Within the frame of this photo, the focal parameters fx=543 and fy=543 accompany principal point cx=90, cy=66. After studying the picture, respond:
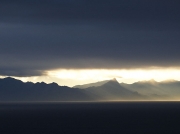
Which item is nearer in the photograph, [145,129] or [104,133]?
[104,133]

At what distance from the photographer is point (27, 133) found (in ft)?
474

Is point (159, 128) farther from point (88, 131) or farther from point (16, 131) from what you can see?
point (16, 131)

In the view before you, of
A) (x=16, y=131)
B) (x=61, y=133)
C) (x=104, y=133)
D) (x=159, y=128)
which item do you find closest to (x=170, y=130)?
(x=159, y=128)

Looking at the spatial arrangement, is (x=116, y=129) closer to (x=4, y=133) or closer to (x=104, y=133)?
(x=104, y=133)

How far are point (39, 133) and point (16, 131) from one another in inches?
431

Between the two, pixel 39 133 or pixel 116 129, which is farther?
pixel 116 129

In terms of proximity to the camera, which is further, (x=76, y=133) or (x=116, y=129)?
(x=116, y=129)

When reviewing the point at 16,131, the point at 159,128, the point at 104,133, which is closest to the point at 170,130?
the point at 159,128

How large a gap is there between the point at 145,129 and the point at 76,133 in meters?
22.0

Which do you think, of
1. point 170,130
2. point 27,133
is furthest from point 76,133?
point 170,130

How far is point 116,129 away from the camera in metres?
155

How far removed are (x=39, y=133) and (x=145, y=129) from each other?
31.1 meters

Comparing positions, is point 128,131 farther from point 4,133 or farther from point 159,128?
point 4,133

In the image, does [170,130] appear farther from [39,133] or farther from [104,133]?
[39,133]
